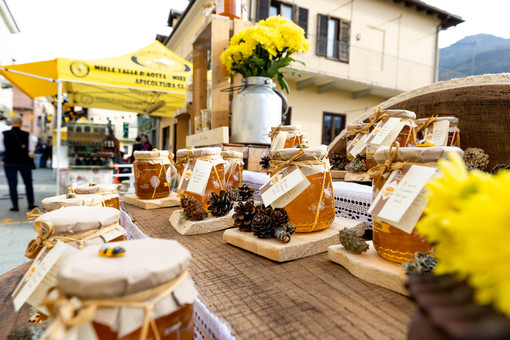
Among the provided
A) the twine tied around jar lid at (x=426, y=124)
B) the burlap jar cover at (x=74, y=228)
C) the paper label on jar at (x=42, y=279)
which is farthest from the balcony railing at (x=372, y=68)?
the paper label on jar at (x=42, y=279)

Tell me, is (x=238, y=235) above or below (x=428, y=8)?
below

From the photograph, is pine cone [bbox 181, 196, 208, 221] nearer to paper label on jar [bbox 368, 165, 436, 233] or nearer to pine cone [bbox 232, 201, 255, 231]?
pine cone [bbox 232, 201, 255, 231]

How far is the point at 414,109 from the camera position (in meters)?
1.23

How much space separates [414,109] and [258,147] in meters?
0.89

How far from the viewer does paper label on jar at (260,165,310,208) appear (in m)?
0.81

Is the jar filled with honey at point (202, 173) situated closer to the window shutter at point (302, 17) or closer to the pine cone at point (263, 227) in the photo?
the pine cone at point (263, 227)

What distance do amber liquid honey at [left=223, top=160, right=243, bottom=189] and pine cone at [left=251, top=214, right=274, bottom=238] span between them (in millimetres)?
476

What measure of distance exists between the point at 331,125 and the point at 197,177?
750 cm

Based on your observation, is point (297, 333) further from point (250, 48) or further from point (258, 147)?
point (250, 48)

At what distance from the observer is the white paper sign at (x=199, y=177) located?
43.1 inches

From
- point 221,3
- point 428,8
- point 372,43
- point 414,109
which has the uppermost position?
point 428,8

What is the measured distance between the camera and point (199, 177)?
3.65 feet

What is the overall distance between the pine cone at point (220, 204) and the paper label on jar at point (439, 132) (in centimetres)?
75

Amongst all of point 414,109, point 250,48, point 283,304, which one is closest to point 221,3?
point 250,48
